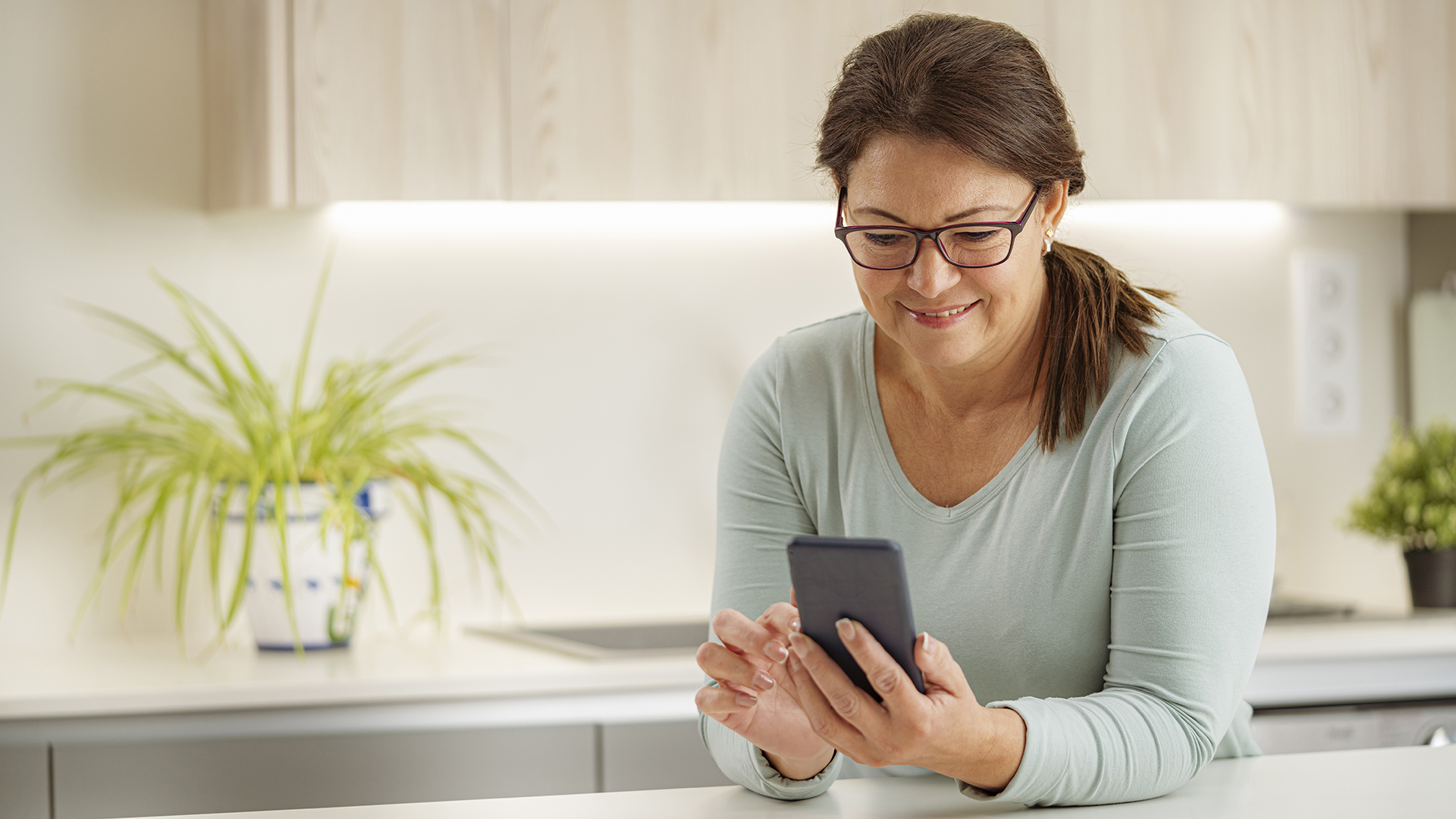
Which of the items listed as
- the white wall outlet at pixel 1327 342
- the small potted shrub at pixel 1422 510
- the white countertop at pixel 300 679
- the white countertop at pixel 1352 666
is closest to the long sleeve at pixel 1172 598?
the white countertop at pixel 300 679

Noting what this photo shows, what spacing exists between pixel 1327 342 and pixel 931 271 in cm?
206

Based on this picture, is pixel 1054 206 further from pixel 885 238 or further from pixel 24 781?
pixel 24 781

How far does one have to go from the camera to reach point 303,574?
6.86 ft

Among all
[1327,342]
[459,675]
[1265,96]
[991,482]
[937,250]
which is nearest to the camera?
[937,250]

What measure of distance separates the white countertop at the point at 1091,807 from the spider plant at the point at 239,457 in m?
1.08

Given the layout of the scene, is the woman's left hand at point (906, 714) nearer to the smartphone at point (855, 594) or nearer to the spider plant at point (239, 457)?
the smartphone at point (855, 594)

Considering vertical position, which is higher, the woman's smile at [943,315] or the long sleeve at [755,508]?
the woman's smile at [943,315]

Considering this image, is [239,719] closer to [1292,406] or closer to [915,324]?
[915,324]

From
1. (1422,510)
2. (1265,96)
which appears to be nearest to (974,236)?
(1265,96)

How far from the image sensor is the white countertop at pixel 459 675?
71.2 inches

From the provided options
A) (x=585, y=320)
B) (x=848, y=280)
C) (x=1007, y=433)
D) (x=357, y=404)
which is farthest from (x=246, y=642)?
(x=1007, y=433)

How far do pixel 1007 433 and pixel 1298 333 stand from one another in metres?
1.86

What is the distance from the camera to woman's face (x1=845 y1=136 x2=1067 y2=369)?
1.13 meters

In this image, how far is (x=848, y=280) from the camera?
2689 millimetres
